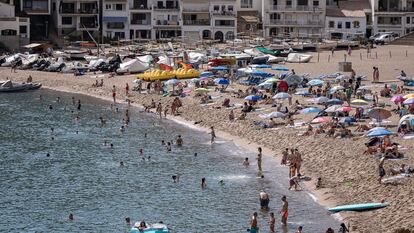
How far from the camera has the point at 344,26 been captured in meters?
110

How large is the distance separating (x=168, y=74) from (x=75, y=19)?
31888 mm

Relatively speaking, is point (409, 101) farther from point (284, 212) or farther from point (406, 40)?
point (406, 40)

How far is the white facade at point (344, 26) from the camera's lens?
110 metres

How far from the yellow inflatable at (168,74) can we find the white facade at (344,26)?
31475 millimetres

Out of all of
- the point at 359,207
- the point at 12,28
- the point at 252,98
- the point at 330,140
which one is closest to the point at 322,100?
the point at 252,98

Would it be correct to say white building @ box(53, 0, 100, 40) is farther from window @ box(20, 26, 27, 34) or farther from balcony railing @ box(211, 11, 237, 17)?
balcony railing @ box(211, 11, 237, 17)

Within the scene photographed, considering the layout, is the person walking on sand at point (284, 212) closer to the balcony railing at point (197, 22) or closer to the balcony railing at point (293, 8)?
the balcony railing at point (197, 22)

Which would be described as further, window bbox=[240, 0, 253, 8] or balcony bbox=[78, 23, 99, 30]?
window bbox=[240, 0, 253, 8]

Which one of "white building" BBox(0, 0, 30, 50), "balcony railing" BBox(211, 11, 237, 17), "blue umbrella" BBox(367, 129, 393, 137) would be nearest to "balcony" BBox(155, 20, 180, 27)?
"balcony railing" BBox(211, 11, 237, 17)

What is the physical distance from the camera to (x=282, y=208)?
131ft

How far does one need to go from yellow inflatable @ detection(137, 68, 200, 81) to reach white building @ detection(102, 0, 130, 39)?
1114 inches

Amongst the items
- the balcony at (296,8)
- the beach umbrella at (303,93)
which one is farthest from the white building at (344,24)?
the beach umbrella at (303,93)

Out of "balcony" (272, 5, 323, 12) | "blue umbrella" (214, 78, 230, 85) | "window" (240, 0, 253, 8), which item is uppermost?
"window" (240, 0, 253, 8)

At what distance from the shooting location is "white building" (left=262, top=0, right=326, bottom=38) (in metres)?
110
